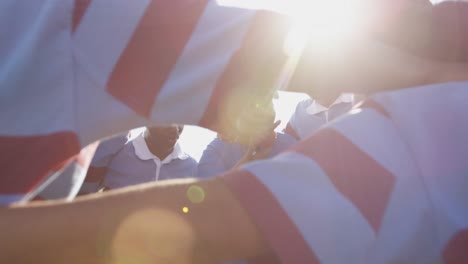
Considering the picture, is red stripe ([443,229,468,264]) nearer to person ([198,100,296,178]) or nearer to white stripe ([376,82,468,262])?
white stripe ([376,82,468,262])

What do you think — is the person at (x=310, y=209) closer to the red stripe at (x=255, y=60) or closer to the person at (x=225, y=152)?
the red stripe at (x=255, y=60)

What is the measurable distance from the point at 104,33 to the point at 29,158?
14cm

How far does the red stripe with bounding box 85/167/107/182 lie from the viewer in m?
2.20

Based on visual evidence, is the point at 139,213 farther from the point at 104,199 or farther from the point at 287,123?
the point at 287,123

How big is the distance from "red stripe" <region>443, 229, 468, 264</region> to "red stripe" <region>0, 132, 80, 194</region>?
1.22 feet

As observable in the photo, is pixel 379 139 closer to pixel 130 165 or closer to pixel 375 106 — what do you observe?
pixel 375 106

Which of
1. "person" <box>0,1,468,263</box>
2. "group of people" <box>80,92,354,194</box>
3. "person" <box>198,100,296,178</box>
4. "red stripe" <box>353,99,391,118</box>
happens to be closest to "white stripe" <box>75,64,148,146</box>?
"person" <box>0,1,468,263</box>

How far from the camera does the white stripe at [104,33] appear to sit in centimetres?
48

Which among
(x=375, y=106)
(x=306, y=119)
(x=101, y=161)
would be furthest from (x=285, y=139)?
(x=375, y=106)

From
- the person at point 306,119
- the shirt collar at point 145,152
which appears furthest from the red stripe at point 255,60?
the shirt collar at point 145,152

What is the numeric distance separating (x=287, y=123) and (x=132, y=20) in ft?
6.67

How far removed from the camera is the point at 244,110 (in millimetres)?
563

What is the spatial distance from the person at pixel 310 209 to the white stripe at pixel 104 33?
0.14ft

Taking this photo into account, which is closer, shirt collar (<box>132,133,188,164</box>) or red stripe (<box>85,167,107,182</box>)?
red stripe (<box>85,167,107,182</box>)
